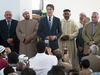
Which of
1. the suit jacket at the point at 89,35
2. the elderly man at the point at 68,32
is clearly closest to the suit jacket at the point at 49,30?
the elderly man at the point at 68,32

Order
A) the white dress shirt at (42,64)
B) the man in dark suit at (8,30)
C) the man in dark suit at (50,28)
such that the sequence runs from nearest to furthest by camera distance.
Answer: the white dress shirt at (42,64), the man in dark suit at (50,28), the man in dark suit at (8,30)

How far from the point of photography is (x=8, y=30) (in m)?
5.32

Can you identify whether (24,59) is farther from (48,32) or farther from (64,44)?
(64,44)

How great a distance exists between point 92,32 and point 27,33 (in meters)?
1.72

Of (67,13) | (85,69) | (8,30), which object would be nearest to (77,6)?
(67,13)

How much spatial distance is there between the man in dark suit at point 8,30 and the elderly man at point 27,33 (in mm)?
186

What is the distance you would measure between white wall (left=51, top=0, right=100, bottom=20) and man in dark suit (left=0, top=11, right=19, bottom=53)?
322 cm

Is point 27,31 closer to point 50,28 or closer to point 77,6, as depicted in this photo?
point 50,28

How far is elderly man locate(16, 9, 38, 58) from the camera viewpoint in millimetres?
5137

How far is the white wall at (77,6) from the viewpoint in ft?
25.9

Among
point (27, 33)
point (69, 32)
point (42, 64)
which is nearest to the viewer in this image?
point (42, 64)

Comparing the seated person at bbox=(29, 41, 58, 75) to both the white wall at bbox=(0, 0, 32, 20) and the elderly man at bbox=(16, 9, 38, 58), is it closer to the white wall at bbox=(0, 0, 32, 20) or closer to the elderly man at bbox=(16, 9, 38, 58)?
the elderly man at bbox=(16, 9, 38, 58)

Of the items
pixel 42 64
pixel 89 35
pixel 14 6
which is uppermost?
pixel 14 6

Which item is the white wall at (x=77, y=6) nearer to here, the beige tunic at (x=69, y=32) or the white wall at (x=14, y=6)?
the white wall at (x=14, y=6)
